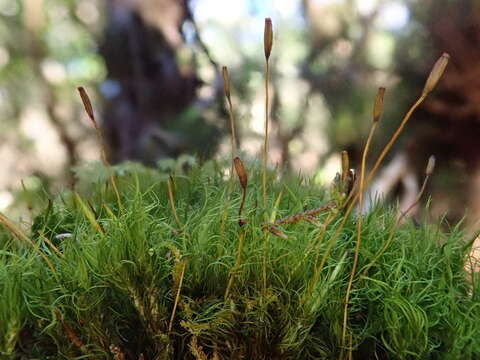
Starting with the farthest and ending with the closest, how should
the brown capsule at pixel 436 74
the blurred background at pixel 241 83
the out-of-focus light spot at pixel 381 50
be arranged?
the out-of-focus light spot at pixel 381 50
the blurred background at pixel 241 83
the brown capsule at pixel 436 74

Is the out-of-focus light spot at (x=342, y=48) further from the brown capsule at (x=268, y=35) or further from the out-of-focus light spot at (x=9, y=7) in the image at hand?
Answer: the brown capsule at (x=268, y=35)

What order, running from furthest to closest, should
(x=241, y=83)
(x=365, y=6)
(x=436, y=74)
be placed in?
(x=365, y=6) < (x=241, y=83) < (x=436, y=74)

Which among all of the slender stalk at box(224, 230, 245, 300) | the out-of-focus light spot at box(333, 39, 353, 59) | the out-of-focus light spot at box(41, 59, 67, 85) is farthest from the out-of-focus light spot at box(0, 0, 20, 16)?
the slender stalk at box(224, 230, 245, 300)

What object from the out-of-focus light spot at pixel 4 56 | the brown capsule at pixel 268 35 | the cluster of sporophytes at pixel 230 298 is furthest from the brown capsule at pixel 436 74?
the out-of-focus light spot at pixel 4 56

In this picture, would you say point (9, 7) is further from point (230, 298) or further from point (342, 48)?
point (230, 298)

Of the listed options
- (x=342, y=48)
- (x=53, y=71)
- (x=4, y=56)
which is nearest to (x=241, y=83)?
(x=342, y=48)

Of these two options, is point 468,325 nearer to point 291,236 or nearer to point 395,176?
point 291,236
